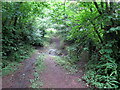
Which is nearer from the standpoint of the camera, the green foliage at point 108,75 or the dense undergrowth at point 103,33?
the green foliage at point 108,75

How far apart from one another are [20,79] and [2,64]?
1795 millimetres

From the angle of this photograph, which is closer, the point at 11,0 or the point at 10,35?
the point at 11,0

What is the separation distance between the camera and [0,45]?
18.3ft

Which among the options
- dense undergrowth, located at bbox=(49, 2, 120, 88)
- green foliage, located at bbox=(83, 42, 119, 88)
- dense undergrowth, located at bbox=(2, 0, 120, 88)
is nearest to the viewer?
green foliage, located at bbox=(83, 42, 119, 88)

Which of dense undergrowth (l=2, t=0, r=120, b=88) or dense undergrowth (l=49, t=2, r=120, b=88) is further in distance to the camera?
dense undergrowth (l=2, t=0, r=120, b=88)

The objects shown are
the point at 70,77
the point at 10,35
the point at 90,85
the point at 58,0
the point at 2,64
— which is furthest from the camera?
the point at 10,35

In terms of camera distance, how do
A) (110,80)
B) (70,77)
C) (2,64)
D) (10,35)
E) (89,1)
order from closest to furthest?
(110,80), (89,1), (70,77), (2,64), (10,35)

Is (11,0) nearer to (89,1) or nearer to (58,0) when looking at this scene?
(58,0)

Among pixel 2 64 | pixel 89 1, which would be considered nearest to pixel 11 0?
pixel 2 64

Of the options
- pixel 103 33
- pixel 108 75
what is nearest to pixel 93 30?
pixel 103 33

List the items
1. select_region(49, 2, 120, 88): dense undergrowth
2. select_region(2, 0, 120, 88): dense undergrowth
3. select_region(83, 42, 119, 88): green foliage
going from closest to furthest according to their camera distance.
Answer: select_region(83, 42, 119, 88): green foliage, select_region(49, 2, 120, 88): dense undergrowth, select_region(2, 0, 120, 88): dense undergrowth

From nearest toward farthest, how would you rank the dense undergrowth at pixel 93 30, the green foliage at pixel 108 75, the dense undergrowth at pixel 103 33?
the green foliage at pixel 108 75, the dense undergrowth at pixel 103 33, the dense undergrowth at pixel 93 30

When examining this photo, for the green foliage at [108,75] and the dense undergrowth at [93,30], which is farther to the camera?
the dense undergrowth at [93,30]

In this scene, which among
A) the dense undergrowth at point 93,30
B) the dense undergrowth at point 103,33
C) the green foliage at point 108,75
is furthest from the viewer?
the dense undergrowth at point 93,30
